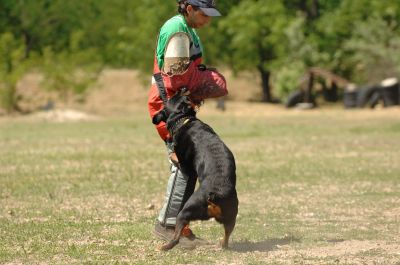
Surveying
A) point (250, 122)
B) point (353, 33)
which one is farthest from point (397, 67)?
point (250, 122)

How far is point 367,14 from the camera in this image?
1523 inches

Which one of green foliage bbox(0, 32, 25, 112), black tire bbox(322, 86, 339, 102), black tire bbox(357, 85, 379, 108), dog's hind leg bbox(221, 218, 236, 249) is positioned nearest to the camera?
dog's hind leg bbox(221, 218, 236, 249)

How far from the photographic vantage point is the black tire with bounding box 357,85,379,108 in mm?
31484

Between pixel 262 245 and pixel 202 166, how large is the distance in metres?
1.04

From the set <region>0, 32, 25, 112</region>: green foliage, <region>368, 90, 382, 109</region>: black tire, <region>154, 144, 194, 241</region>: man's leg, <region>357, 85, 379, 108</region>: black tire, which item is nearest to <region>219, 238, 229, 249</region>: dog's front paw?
<region>154, 144, 194, 241</region>: man's leg

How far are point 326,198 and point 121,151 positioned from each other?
7304 mm

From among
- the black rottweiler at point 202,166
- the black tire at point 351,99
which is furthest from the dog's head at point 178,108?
the black tire at point 351,99

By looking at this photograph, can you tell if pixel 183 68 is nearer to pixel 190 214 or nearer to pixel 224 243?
pixel 190 214

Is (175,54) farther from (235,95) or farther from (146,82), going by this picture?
(235,95)

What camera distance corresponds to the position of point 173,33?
24.8 feet

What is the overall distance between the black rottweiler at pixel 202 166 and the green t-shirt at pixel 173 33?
1.18 feet

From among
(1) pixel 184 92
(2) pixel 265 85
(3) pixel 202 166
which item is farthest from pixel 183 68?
(2) pixel 265 85

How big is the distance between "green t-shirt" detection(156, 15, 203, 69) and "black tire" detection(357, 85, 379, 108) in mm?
24195

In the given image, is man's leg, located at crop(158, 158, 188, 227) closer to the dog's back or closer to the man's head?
the dog's back
